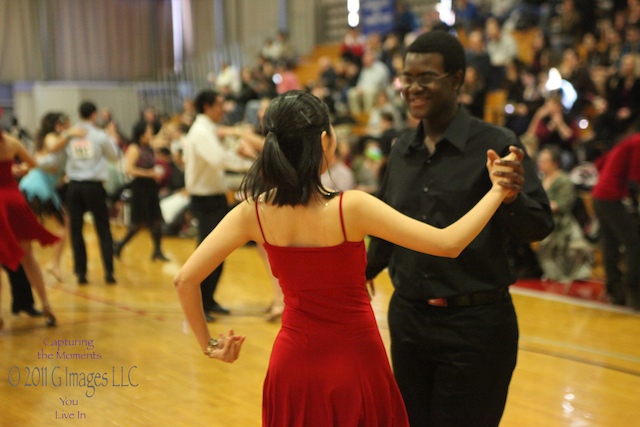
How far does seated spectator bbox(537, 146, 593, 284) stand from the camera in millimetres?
7414

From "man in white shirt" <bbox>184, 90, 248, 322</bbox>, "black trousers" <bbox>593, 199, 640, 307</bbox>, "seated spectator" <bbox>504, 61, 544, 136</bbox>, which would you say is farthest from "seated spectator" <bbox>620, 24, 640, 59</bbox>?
"man in white shirt" <bbox>184, 90, 248, 322</bbox>

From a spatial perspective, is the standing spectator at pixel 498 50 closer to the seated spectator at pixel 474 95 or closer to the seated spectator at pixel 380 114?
the seated spectator at pixel 474 95

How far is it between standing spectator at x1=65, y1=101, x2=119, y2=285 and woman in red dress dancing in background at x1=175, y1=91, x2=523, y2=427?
18.4ft

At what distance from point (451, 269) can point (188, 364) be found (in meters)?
3.02

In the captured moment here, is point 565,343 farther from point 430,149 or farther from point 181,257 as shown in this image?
point 181,257

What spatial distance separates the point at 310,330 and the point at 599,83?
816 cm

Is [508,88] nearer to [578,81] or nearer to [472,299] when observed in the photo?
[578,81]

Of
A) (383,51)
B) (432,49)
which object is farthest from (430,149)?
(383,51)

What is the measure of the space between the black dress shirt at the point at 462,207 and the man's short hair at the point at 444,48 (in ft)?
0.56

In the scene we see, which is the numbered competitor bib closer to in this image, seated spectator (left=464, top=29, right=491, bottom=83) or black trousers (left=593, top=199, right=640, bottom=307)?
black trousers (left=593, top=199, right=640, bottom=307)

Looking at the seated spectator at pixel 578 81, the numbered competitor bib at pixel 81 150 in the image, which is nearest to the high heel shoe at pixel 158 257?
the numbered competitor bib at pixel 81 150

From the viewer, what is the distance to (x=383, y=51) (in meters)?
13.4

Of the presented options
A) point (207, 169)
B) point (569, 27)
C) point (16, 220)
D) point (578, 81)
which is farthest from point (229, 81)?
point (16, 220)

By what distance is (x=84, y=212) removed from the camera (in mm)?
7516
